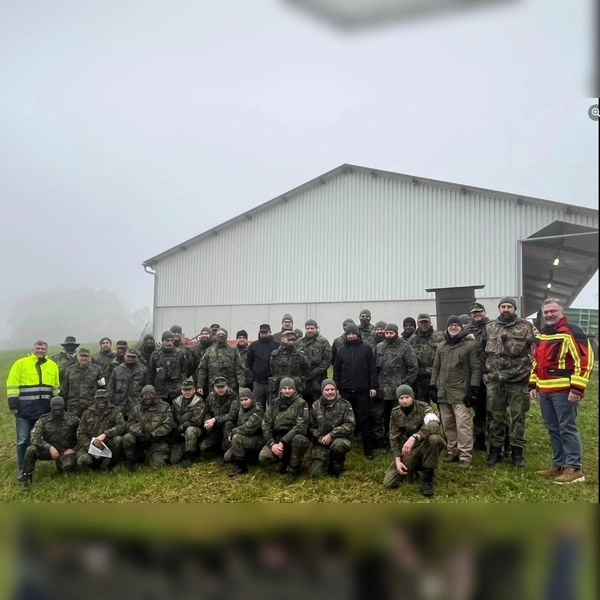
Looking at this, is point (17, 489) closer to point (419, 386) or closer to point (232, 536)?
point (232, 536)

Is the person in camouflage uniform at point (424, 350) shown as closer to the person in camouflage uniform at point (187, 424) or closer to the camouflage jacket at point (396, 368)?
the camouflage jacket at point (396, 368)

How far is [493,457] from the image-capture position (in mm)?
5094

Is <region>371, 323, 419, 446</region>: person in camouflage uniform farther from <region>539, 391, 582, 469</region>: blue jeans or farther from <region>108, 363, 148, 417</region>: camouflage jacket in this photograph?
<region>108, 363, 148, 417</region>: camouflage jacket

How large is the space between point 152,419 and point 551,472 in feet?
15.6

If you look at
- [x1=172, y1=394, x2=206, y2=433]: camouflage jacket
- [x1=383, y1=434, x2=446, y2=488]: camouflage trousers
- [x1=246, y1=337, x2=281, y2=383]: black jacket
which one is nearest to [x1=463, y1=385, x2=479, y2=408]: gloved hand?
[x1=383, y1=434, x2=446, y2=488]: camouflage trousers

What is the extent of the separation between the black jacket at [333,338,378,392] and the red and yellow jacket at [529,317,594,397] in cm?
216

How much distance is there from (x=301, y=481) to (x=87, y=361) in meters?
3.93

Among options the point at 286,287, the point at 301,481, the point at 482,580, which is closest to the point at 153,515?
the point at 482,580

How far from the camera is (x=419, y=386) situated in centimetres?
639

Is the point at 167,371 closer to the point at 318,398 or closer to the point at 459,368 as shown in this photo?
the point at 318,398

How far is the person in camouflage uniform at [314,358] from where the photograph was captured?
20.9ft

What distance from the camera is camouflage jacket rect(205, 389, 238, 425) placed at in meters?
6.15

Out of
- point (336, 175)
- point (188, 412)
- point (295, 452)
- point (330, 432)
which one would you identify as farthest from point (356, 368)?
point (336, 175)

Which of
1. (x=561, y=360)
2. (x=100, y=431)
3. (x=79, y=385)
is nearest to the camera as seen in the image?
(x=561, y=360)
